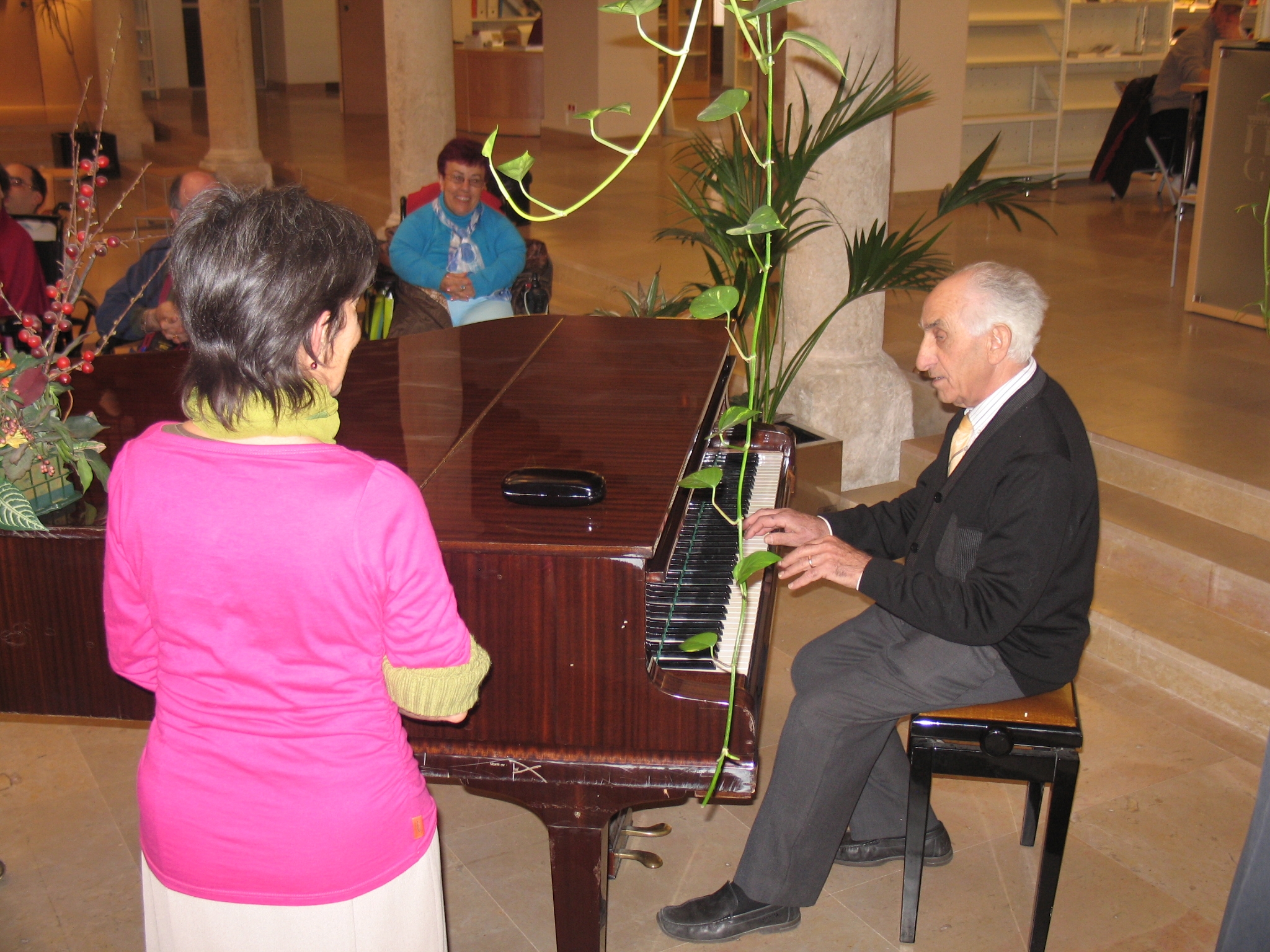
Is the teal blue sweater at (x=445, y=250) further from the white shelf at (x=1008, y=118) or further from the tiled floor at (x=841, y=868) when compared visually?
the white shelf at (x=1008, y=118)

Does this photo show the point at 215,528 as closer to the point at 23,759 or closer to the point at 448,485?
the point at 448,485

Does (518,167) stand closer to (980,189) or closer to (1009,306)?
(1009,306)

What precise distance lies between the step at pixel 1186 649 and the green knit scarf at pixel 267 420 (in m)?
2.80

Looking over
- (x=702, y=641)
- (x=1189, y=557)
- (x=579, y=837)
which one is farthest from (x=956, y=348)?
(x=1189, y=557)

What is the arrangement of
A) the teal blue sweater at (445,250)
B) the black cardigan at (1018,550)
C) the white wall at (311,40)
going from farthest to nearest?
the white wall at (311,40), the teal blue sweater at (445,250), the black cardigan at (1018,550)

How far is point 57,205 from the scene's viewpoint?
6.73 meters

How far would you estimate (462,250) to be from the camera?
510 centimetres

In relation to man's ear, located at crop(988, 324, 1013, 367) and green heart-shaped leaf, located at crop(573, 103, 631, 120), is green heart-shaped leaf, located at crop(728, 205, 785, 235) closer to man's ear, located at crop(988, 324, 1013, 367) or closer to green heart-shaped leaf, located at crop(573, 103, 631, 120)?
green heart-shaped leaf, located at crop(573, 103, 631, 120)

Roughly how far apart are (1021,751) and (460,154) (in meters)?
3.53

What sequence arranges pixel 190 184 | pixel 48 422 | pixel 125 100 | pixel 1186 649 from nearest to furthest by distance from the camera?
pixel 48 422, pixel 1186 649, pixel 190 184, pixel 125 100

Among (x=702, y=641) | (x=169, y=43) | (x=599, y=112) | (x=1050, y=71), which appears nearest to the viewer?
(x=599, y=112)

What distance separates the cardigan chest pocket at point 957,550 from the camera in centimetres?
227

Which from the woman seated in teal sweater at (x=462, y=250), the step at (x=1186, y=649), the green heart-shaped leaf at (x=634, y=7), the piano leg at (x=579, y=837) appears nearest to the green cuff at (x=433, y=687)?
the piano leg at (x=579, y=837)

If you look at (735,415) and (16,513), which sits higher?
(735,415)
